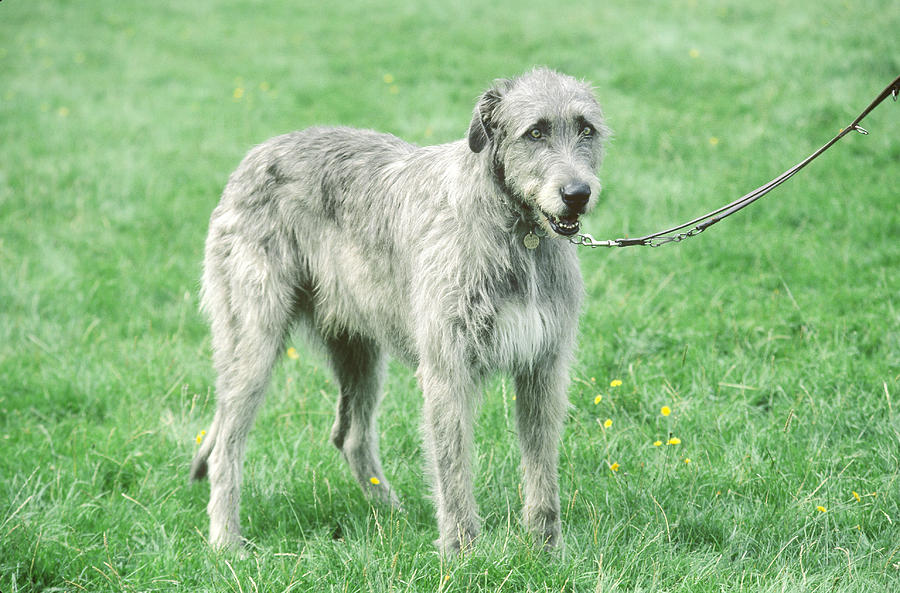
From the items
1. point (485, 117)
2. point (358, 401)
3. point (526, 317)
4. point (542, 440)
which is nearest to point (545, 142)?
point (485, 117)

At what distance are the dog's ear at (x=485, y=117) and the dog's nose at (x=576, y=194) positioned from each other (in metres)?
0.49

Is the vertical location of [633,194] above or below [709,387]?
above

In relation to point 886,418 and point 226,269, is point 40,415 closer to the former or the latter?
point 226,269

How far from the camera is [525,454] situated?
4.14 metres

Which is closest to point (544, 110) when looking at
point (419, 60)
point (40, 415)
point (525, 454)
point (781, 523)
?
point (525, 454)

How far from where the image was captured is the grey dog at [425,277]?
3.73 metres

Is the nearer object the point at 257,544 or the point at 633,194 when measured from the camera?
the point at 257,544

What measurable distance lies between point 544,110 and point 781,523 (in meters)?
2.24

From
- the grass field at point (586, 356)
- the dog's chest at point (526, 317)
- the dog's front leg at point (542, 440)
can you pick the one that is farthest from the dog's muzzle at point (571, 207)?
the grass field at point (586, 356)

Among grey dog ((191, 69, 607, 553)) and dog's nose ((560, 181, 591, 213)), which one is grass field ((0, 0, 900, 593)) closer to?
grey dog ((191, 69, 607, 553))

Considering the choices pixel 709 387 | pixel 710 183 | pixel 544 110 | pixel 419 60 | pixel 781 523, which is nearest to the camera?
pixel 544 110

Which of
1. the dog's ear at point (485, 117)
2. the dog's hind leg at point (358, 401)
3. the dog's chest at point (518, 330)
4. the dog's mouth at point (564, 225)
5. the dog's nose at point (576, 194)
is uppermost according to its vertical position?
the dog's ear at point (485, 117)

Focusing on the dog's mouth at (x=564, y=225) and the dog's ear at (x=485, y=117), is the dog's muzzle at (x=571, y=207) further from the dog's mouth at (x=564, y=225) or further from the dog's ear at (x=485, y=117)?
the dog's ear at (x=485, y=117)

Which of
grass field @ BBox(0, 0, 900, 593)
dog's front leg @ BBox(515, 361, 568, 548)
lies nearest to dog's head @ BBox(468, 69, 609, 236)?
dog's front leg @ BBox(515, 361, 568, 548)
